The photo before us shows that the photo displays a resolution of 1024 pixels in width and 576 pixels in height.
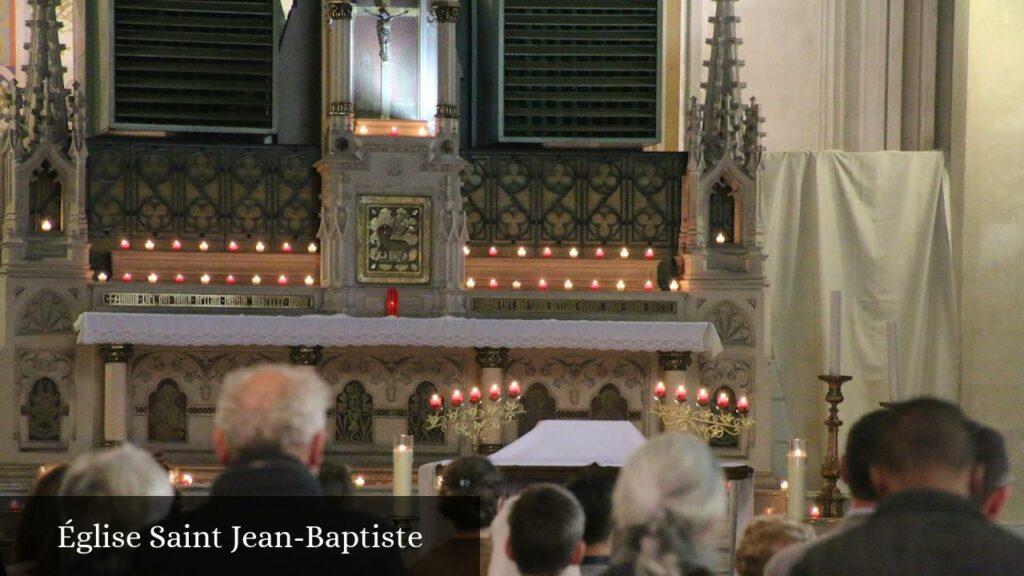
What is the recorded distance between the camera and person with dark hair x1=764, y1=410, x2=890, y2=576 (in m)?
4.09

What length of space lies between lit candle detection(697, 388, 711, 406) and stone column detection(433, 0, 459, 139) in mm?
2155

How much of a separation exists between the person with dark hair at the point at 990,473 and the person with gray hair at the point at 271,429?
153cm

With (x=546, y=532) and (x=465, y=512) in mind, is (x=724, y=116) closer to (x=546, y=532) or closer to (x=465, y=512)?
(x=465, y=512)

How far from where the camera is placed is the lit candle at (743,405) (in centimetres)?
1098

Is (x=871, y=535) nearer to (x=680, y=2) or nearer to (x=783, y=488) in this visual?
(x=783, y=488)

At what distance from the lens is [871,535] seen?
374 centimetres

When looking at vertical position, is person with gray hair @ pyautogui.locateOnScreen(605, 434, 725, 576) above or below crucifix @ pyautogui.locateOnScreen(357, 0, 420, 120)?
below

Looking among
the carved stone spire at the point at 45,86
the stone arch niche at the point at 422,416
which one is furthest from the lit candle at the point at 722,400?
the carved stone spire at the point at 45,86

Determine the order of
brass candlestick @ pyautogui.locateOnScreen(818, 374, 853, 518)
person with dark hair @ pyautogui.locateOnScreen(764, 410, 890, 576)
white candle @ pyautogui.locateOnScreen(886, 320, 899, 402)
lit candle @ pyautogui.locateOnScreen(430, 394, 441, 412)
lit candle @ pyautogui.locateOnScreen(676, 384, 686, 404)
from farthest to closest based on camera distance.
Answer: lit candle @ pyautogui.locateOnScreen(430, 394, 441, 412)
lit candle @ pyautogui.locateOnScreen(676, 384, 686, 404)
brass candlestick @ pyautogui.locateOnScreen(818, 374, 853, 518)
white candle @ pyautogui.locateOnScreen(886, 320, 899, 402)
person with dark hair @ pyautogui.locateOnScreen(764, 410, 890, 576)

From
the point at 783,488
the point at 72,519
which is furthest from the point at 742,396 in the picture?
the point at 72,519

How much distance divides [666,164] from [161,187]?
3.25m

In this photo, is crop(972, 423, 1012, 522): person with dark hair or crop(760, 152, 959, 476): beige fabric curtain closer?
crop(972, 423, 1012, 522): person with dark hair

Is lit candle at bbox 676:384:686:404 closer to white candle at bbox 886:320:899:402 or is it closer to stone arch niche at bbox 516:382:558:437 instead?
stone arch niche at bbox 516:382:558:437

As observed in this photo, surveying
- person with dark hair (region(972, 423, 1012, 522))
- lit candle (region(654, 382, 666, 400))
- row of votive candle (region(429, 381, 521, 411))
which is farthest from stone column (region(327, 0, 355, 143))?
person with dark hair (region(972, 423, 1012, 522))
